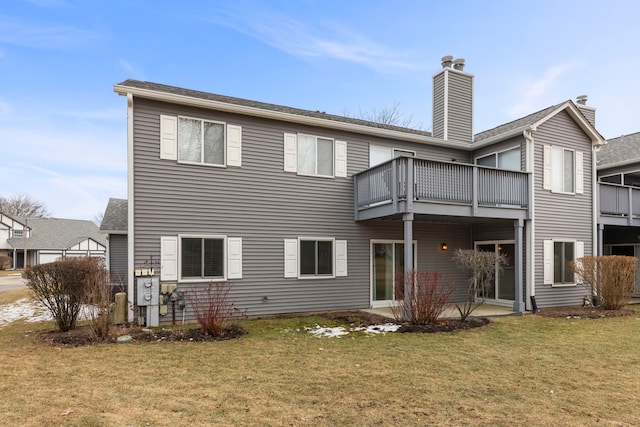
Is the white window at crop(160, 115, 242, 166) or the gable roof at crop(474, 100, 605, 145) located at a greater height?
the gable roof at crop(474, 100, 605, 145)

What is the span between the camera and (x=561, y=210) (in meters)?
12.5

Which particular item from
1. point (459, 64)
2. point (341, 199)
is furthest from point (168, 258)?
point (459, 64)

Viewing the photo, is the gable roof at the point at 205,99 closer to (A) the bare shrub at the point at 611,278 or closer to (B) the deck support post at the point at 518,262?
(B) the deck support post at the point at 518,262

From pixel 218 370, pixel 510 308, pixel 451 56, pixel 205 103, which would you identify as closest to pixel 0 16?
pixel 205 103

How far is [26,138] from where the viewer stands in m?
26.0

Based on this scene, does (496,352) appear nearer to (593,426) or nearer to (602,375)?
(602,375)

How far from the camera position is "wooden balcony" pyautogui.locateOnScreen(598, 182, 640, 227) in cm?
1341

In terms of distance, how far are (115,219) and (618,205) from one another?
1727 cm

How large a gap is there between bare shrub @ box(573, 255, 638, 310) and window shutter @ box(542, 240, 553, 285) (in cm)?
86

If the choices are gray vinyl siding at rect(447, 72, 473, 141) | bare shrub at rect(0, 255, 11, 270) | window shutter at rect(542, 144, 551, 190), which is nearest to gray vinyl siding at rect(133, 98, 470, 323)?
gray vinyl siding at rect(447, 72, 473, 141)

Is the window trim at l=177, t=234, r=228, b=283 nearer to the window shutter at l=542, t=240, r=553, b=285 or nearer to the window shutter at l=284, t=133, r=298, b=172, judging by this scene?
the window shutter at l=284, t=133, r=298, b=172

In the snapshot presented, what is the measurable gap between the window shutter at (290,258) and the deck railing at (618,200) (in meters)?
10.5

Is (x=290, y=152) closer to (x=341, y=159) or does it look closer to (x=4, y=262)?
(x=341, y=159)

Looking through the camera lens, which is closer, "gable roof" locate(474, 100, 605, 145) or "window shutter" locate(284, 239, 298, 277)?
"window shutter" locate(284, 239, 298, 277)
